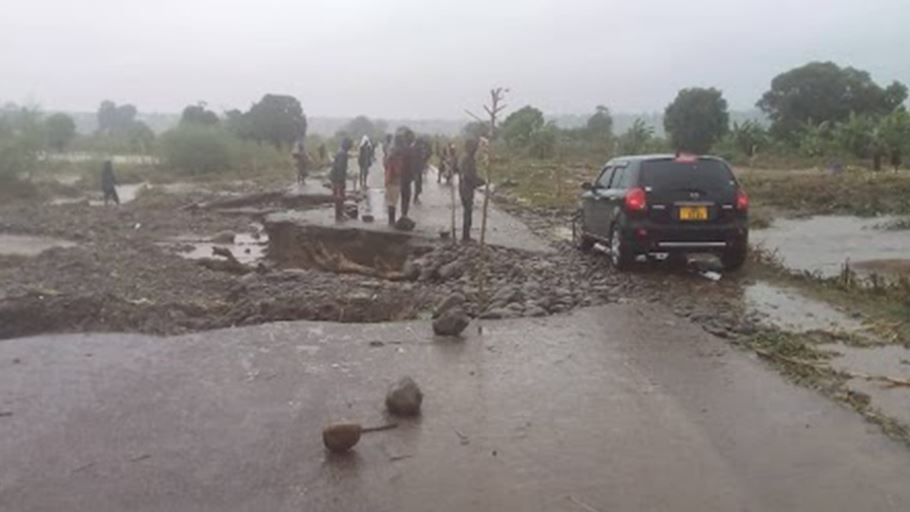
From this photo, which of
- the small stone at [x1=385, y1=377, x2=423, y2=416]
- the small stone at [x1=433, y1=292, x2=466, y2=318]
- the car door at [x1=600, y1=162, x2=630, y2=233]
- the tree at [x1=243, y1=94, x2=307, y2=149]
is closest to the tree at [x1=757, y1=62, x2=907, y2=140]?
the tree at [x1=243, y1=94, x2=307, y2=149]

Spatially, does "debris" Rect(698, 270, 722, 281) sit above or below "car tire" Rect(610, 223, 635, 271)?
below

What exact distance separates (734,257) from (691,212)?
1052 mm

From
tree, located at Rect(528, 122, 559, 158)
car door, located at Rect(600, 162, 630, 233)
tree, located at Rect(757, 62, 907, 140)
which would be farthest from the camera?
tree, located at Rect(757, 62, 907, 140)

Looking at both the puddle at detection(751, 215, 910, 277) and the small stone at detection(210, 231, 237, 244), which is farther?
the small stone at detection(210, 231, 237, 244)

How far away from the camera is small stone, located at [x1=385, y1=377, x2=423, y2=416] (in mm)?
6195

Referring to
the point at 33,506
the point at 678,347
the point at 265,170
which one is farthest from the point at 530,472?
the point at 265,170

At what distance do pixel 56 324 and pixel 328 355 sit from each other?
11.6 feet

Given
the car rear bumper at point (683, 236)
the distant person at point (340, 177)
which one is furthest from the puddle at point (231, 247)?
the car rear bumper at point (683, 236)

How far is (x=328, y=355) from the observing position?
26.0 ft

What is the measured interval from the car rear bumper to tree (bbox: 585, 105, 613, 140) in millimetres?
52966

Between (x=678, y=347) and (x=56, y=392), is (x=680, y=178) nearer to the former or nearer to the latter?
(x=678, y=347)

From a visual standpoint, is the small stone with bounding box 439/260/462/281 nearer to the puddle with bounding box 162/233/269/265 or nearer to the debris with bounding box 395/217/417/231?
the debris with bounding box 395/217/417/231

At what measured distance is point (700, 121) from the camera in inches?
2281

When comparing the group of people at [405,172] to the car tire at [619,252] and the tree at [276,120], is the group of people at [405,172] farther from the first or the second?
the tree at [276,120]
